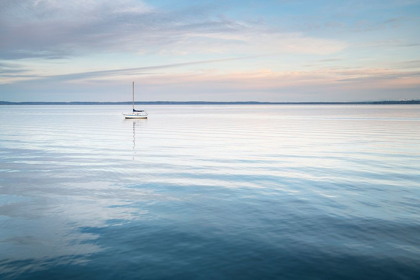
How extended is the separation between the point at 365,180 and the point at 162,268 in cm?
1424

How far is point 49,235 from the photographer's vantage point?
11.0 m

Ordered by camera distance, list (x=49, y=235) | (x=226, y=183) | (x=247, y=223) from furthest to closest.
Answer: (x=226, y=183) → (x=247, y=223) → (x=49, y=235)

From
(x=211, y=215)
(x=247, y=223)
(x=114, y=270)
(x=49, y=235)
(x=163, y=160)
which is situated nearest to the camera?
(x=114, y=270)

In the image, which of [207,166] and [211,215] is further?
[207,166]

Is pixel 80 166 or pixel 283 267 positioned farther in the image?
pixel 80 166

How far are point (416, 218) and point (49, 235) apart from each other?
13049 mm

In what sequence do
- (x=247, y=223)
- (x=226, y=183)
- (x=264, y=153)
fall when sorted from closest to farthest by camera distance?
(x=247, y=223)
(x=226, y=183)
(x=264, y=153)

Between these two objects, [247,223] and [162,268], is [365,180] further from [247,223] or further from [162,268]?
[162,268]

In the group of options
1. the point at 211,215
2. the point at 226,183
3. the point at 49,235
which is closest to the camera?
the point at 49,235

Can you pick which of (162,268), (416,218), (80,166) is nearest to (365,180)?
→ (416,218)

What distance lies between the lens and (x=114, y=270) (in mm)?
8750

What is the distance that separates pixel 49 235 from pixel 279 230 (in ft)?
25.1

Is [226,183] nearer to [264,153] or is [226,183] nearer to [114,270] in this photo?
[114,270]

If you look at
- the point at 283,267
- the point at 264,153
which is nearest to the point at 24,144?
the point at 264,153
